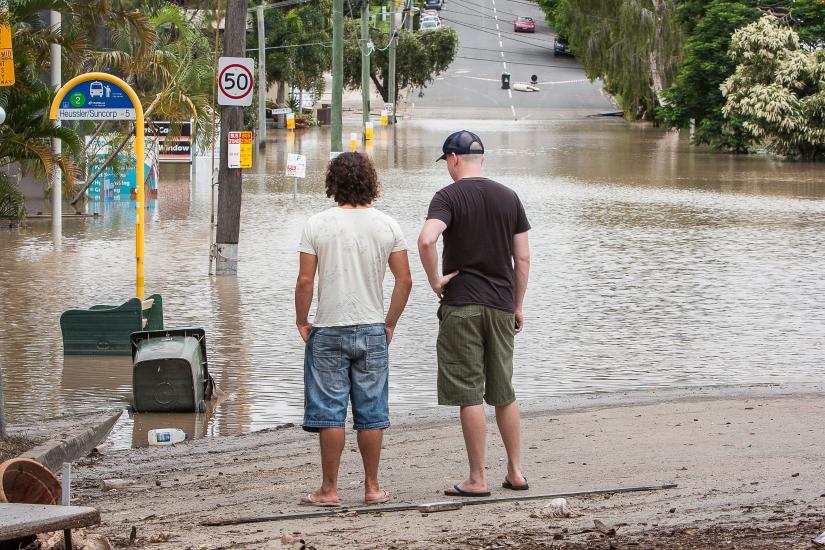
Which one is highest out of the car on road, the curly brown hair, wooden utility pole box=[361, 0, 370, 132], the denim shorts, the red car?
the red car

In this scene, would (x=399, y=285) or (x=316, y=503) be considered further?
(x=399, y=285)

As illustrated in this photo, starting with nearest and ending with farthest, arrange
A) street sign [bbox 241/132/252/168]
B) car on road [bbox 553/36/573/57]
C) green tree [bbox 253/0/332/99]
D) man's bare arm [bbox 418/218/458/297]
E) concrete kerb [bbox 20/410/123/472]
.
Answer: man's bare arm [bbox 418/218/458/297]
concrete kerb [bbox 20/410/123/472]
street sign [bbox 241/132/252/168]
green tree [bbox 253/0/332/99]
car on road [bbox 553/36/573/57]

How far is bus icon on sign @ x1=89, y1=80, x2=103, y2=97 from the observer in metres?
13.5

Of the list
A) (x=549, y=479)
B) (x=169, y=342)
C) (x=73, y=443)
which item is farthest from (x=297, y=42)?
(x=549, y=479)

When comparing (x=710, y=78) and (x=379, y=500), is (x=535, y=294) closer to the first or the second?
(x=379, y=500)

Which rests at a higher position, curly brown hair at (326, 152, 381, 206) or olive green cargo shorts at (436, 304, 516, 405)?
curly brown hair at (326, 152, 381, 206)

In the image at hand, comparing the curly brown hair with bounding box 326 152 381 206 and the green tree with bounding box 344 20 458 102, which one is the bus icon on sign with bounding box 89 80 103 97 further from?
the green tree with bounding box 344 20 458 102

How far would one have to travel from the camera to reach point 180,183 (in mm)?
32812

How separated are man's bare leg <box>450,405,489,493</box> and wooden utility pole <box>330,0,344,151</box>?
2786cm

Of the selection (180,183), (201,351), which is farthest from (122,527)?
(180,183)

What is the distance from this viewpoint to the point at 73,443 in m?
7.98

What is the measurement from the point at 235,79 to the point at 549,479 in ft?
32.3

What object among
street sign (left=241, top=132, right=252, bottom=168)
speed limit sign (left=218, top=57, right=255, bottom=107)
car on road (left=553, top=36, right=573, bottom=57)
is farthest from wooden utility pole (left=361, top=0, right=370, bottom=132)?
car on road (left=553, top=36, right=573, bottom=57)

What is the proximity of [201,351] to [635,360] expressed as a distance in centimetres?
380
